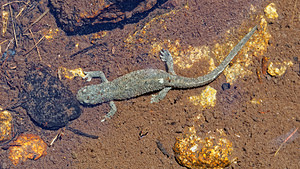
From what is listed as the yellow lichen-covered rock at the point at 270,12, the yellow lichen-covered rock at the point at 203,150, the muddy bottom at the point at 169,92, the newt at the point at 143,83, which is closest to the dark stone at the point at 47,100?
the muddy bottom at the point at 169,92

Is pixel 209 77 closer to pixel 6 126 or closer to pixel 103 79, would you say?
pixel 103 79

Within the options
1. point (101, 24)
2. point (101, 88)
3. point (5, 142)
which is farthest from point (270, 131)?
point (5, 142)

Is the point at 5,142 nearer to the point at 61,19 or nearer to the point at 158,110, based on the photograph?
the point at 61,19

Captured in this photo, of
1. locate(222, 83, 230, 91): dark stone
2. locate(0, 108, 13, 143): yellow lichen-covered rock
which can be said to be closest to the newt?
locate(222, 83, 230, 91): dark stone

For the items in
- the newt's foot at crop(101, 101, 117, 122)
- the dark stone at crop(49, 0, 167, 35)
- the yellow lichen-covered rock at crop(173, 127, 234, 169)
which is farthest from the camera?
the newt's foot at crop(101, 101, 117, 122)

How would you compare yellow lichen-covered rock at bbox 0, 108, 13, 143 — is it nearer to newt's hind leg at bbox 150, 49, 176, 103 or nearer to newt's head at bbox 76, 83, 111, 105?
newt's head at bbox 76, 83, 111, 105

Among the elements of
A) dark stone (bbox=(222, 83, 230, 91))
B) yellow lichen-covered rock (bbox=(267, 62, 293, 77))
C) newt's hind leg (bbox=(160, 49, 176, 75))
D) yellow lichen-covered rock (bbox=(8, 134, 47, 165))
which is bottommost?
yellow lichen-covered rock (bbox=(8, 134, 47, 165))
